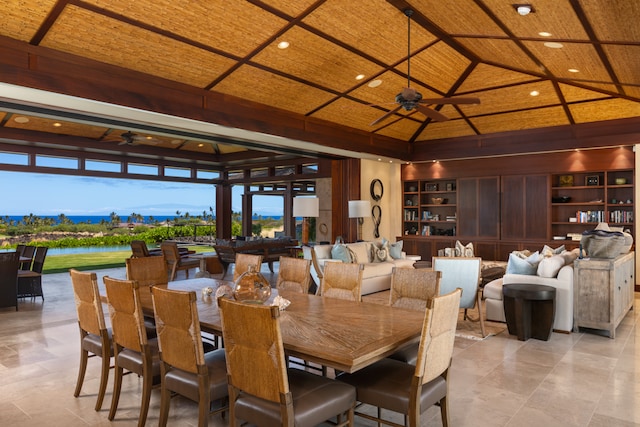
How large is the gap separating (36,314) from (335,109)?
208 inches

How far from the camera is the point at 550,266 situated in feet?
16.3

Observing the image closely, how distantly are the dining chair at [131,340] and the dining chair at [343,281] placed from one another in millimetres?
1361

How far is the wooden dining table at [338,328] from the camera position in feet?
6.69

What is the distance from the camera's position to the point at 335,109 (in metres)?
7.50

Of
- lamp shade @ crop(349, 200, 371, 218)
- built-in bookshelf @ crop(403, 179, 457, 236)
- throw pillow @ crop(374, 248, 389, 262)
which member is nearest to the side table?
throw pillow @ crop(374, 248, 389, 262)

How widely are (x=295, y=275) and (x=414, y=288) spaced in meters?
1.15

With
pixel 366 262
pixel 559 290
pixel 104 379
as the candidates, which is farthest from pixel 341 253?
pixel 104 379

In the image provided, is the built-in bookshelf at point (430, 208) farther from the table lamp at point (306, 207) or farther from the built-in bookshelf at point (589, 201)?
the table lamp at point (306, 207)

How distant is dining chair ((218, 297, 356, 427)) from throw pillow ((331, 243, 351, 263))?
4.45 metres

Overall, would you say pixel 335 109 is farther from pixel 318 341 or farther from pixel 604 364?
pixel 318 341

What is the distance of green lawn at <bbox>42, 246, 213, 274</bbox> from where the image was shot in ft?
34.4

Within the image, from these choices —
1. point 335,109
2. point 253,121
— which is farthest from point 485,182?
point 253,121

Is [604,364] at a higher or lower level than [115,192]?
lower

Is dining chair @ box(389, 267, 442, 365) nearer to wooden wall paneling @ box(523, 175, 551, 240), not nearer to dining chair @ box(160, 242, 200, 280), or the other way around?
dining chair @ box(160, 242, 200, 280)
